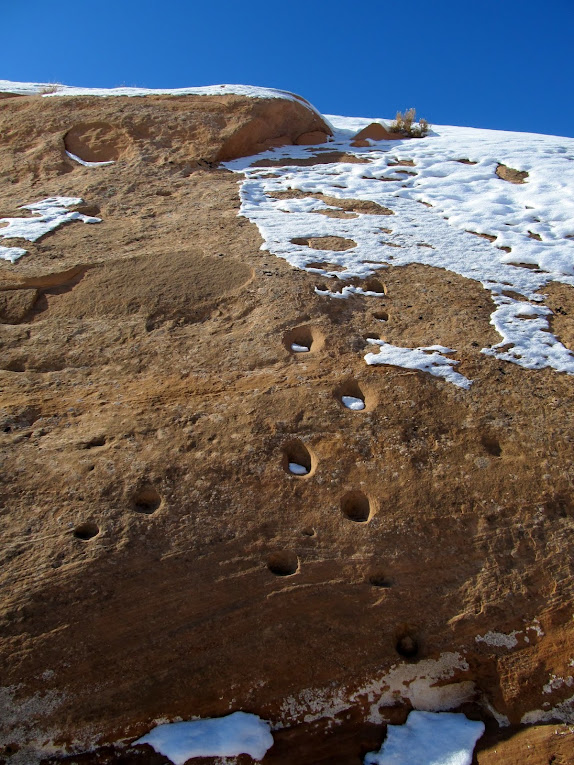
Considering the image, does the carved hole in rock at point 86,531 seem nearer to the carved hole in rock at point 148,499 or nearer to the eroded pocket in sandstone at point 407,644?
the carved hole in rock at point 148,499

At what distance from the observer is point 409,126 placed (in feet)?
35.5

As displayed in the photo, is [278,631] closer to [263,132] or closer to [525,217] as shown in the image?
[525,217]

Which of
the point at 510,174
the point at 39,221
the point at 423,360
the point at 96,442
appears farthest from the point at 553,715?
the point at 510,174

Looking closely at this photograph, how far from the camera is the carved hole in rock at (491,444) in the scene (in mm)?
4315

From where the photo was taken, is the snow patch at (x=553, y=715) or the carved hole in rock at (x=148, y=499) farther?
the carved hole in rock at (x=148, y=499)

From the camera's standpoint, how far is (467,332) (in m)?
5.23

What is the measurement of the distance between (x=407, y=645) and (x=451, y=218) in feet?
16.9

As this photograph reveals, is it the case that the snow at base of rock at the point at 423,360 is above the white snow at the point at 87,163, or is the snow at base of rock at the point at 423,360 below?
below

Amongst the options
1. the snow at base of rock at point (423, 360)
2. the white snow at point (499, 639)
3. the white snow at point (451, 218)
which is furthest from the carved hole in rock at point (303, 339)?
the white snow at point (499, 639)

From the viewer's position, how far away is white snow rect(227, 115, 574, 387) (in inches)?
222

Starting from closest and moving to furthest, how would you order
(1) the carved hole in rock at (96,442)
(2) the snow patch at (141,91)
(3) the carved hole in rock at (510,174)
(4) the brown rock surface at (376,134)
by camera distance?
(1) the carved hole in rock at (96,442), (3) the carved hole in rock at (510,174), (2) the snow patch at (141,91), (4) the brown rock surface at (376,134)

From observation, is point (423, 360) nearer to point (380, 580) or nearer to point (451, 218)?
point (380, 580)

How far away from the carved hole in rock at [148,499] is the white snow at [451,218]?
95.3 inches


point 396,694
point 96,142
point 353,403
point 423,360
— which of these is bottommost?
point 396,694
